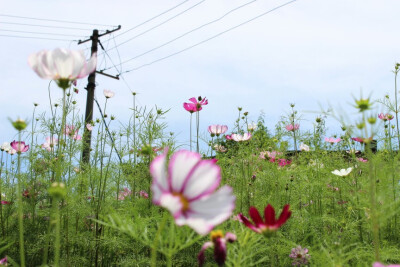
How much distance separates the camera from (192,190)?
55 cm

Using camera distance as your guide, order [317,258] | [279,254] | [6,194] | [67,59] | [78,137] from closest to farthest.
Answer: [67,59] → [317,258] → [279,254] → [78,137] → [6,194]

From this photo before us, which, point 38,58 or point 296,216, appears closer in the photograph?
point 38,58

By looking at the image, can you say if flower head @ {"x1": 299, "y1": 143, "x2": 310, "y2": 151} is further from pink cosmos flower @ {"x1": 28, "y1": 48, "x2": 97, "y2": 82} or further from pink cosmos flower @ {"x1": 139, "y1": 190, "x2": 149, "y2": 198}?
pink cosmos flower @ {"x1": 28, "y1": 48, "x2": 97, "y2": 82}

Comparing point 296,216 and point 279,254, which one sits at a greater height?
point 296,216

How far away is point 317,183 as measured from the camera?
→ 91.0 inches

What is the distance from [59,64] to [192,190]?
0.49m

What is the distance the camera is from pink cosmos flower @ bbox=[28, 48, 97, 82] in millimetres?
846

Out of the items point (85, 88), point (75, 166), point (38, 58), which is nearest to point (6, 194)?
point (75, 166)

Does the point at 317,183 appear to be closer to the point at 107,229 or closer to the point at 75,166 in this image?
the point at 107,229

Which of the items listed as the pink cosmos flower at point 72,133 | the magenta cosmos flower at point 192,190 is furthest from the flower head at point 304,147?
the magenta cosmos flower at point 192,190

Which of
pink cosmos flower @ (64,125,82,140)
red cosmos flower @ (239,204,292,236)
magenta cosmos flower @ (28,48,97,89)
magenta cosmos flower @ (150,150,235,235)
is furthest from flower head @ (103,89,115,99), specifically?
magenta cosmos flower @ (150,150,235,235)

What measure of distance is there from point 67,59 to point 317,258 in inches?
42.3

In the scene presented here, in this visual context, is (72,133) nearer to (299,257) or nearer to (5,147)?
(5,147)

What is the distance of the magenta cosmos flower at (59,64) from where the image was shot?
0.85m
